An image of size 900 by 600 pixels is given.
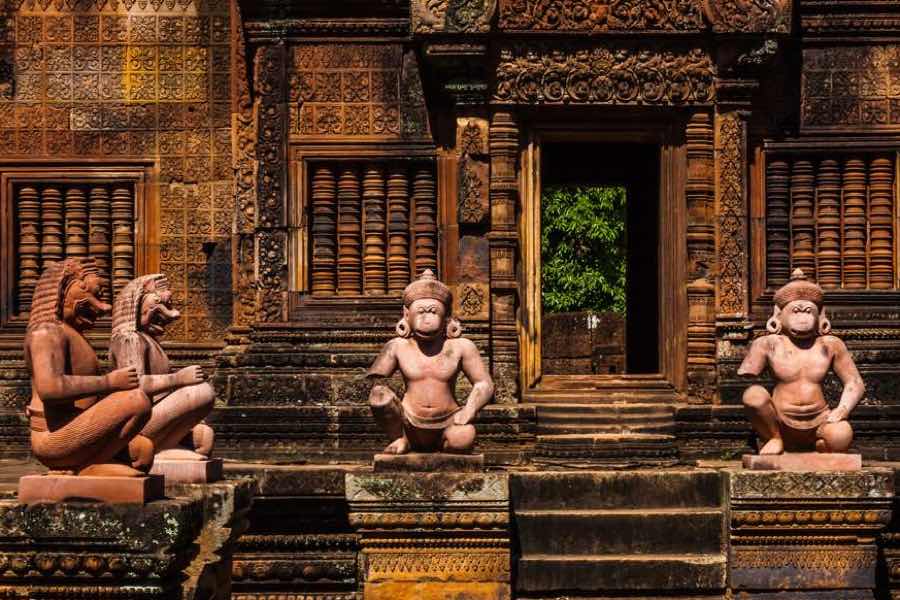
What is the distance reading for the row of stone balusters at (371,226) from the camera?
12.0 m

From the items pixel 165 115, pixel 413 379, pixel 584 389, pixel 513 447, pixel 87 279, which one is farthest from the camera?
pixel 165 115

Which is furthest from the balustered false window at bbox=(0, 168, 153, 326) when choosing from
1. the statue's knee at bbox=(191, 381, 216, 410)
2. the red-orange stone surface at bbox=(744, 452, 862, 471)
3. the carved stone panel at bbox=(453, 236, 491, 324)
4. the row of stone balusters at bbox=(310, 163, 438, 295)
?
the red-orange stone surface at bbox=(744, 452, 862, 471)

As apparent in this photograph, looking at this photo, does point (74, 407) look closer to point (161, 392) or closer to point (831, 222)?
point (161, 392)

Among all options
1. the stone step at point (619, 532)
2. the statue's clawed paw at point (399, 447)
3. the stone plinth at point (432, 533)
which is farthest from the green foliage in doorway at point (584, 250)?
the stone plinth at point (432, 533)

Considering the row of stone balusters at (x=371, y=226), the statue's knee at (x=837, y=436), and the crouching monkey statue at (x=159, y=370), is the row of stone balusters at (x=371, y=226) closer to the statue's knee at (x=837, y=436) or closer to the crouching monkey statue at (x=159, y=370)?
the crouching monkey statue at (x=159, y=370)

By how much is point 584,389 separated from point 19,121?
489 cm

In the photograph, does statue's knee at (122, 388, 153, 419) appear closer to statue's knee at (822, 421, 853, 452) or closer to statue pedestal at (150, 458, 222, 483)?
statue pedestal at (150, 458, 222, 483)

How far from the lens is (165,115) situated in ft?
41.5

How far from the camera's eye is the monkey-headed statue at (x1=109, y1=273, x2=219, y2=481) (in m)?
8.24

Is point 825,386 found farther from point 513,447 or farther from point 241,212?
point 241,212

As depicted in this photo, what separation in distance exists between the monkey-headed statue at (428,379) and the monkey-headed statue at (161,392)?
1.13 metres

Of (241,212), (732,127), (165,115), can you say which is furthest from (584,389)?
(165,115)

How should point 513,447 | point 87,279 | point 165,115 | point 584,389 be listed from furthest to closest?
point 165,115, point 584,389, point 513,447, point 87,279

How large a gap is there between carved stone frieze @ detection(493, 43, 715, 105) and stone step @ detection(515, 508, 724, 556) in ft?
10.8
